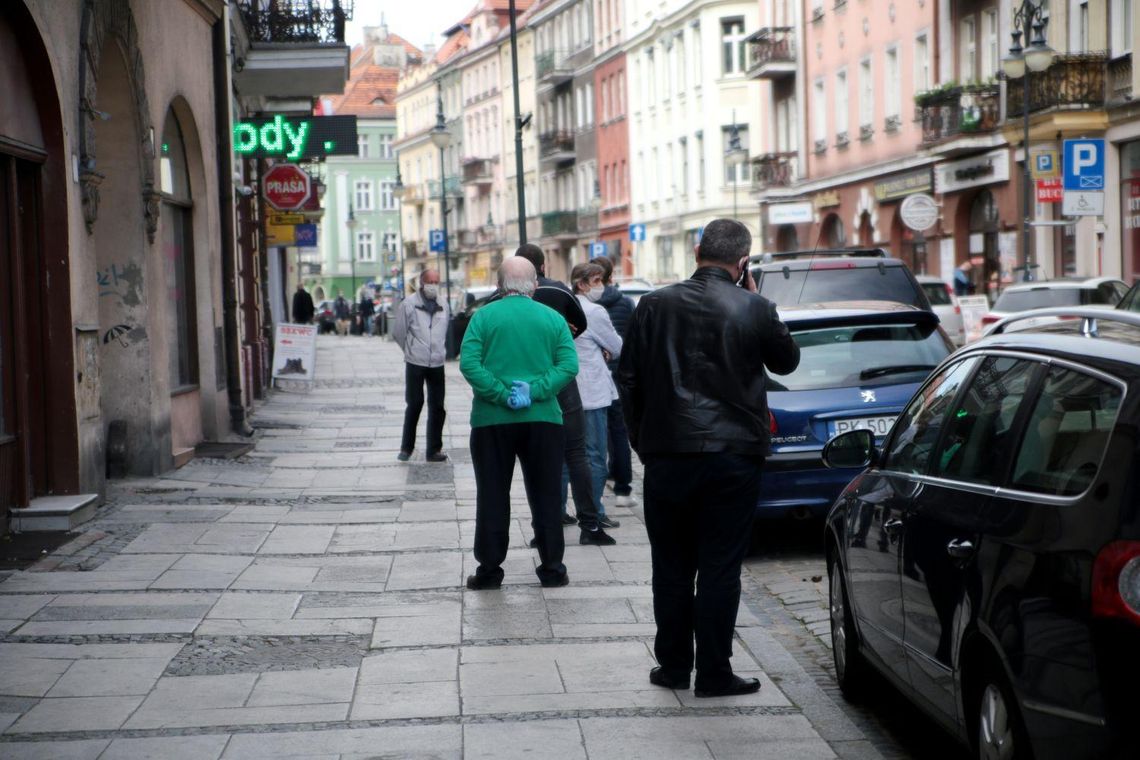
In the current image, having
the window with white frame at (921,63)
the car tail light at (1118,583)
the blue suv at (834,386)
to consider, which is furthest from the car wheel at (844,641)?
the window with white frame at (921,63)

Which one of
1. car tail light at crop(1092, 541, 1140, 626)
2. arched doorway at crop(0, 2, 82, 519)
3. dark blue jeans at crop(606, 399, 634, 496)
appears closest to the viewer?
car tail light at crop(1092, 541, 1140, 626)

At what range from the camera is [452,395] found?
2977cm

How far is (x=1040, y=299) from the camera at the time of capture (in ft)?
83.4

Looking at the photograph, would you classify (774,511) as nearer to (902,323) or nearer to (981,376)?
(902,323)

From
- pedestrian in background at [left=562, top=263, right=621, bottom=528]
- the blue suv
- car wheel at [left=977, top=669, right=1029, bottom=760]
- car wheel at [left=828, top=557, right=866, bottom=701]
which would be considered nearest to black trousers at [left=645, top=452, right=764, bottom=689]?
car wheel at [left=828, top=557, right=866, bottom=701]

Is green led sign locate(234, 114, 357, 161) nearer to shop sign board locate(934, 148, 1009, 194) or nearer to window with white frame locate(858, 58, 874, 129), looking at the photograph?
shop sign board locate(934, 148, 1009, 194)

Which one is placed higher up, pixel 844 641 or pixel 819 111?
pixel 819 111

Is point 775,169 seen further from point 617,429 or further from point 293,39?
point 617,429

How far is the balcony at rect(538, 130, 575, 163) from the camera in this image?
8500 cm

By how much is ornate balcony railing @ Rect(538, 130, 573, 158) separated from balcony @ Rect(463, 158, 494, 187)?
49.7ft

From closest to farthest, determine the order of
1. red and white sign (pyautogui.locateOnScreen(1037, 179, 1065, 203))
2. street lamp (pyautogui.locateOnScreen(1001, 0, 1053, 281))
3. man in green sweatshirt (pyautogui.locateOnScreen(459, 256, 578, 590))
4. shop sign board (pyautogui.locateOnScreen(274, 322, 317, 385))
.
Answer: man in green sweatshirt (pyautogui.locateOnScreen(459, 256, 578, 590))
shop sign board (pyautogui.locateOnScreen(274, 322, 317, 385))
street lamp (pyautogui.locateOnScreen(1001, 0, 1053, 281))
red and white sign (pyautogui.locateOnScreen(1037, 179, 1065, 203))

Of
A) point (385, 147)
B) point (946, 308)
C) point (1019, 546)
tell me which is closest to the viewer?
point (1019, 546)

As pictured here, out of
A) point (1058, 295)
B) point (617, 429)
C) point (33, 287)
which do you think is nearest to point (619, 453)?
point (617, 429)

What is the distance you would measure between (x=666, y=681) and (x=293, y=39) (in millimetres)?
19578
